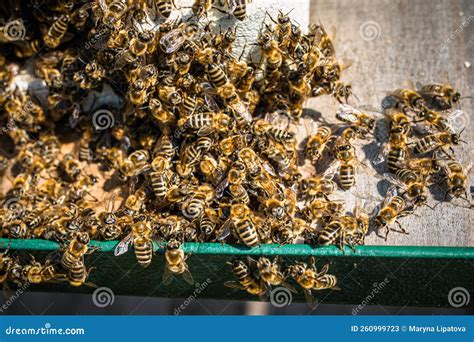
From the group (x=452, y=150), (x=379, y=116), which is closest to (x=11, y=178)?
(x=379, y=116)

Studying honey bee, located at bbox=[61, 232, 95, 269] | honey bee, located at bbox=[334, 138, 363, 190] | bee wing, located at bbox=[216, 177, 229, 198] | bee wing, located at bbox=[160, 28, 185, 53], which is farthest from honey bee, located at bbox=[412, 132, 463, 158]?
honey bee, located at bbox=[61, 232, 95, 269]

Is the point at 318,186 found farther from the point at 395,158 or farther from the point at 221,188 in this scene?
the point at 221,188

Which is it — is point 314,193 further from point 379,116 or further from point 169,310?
point 169,310

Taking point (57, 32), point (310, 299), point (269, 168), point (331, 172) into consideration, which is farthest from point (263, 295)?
point (57, 32)

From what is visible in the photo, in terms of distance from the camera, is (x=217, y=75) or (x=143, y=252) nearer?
(x=143, y=252)

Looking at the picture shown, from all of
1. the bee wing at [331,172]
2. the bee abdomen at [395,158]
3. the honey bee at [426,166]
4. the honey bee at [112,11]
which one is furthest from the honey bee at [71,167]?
the honey bee at [426,166]
